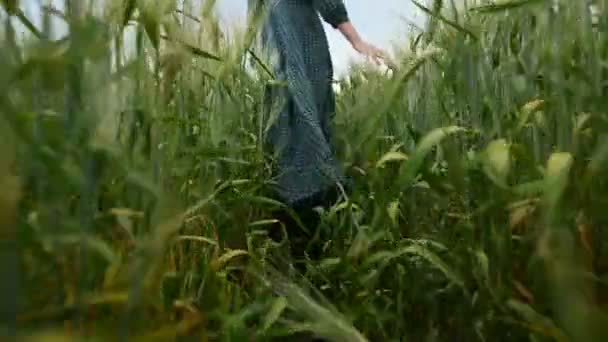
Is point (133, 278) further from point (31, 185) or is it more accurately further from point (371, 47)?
point (371, 47)

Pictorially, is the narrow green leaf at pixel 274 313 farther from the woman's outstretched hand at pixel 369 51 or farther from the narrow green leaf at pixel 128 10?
the woman's outstretched hand at pixel 369 51

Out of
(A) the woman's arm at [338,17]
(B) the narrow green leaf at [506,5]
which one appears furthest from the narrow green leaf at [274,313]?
(A) the woman's arm at [338,17]

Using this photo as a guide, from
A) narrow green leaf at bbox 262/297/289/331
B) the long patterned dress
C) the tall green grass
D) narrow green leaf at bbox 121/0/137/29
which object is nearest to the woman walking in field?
the long patterned dress

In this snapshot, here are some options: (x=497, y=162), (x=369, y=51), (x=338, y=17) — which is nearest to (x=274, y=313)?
(x=497, y=162)

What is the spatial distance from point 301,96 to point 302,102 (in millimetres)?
15

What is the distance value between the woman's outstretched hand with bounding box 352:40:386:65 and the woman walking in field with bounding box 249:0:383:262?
0.06 ft

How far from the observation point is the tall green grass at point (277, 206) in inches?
20.8

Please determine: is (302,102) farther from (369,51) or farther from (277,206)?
(277,206)

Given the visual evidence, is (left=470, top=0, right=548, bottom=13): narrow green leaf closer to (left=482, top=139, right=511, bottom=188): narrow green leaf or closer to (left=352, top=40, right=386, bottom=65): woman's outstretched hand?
(left=482, top=139, right=511, bottom=188): narrow green leaf

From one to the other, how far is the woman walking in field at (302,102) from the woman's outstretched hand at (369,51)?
0.06ft

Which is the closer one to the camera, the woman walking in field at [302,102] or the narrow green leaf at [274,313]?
the narrow green leaf at [274,313]

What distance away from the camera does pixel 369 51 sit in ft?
6.45

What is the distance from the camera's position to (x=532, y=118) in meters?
1.10

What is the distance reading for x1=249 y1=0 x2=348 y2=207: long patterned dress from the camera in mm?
2135
